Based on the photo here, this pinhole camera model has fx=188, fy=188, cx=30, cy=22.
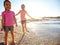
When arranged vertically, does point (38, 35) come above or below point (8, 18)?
below

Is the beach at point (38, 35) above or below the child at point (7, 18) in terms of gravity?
below

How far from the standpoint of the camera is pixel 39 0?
142cm

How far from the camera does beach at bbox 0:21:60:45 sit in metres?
1.35

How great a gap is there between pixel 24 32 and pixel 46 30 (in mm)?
171

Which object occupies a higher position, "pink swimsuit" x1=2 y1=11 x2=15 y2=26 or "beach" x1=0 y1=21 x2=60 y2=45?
"pink swimsuit" x1=2 y1=11 x2=15 y2=26

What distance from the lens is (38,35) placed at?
141 cm

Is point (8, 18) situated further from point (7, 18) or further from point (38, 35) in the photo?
point (38, 35)

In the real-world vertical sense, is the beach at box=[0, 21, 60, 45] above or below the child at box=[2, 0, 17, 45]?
below

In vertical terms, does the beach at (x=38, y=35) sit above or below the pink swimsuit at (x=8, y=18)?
below

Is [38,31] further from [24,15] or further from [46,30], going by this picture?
[24,15]

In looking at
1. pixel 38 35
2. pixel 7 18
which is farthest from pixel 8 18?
pixel 38 35

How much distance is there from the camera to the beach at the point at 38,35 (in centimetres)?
135

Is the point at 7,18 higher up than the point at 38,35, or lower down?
higher up

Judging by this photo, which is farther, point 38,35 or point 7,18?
point 38,35
